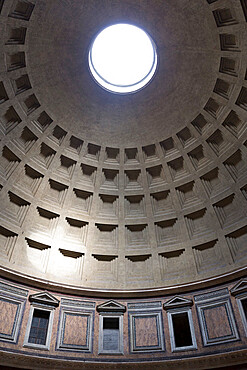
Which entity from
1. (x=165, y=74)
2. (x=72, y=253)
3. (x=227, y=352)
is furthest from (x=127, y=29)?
(x=227, y=352)

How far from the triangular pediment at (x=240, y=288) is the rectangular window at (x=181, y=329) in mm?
2639

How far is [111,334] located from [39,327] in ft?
11.7

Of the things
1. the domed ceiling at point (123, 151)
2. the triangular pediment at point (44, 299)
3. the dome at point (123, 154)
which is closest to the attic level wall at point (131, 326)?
the triangular pediment at point (44, 299)

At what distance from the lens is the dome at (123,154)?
16938 millimetres

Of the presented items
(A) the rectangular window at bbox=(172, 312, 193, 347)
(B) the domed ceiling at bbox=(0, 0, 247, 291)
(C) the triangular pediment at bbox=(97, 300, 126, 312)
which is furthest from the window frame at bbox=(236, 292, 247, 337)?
(C) the triangular pediment at bbox=(97, 300, 126, 312)

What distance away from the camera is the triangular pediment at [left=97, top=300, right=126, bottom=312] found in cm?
1748

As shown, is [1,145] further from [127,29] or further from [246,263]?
[246,263]

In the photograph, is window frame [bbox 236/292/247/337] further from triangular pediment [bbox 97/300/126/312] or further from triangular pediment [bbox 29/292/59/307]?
triangular pediment [bbox 29/292/59/307]

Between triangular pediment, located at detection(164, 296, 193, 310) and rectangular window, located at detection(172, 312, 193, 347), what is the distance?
0.44 m

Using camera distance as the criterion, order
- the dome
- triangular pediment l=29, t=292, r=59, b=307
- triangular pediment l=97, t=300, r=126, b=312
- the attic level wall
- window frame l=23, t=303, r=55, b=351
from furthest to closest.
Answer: triangular pediment l=97, t=300, r=126, b=312, the dome, triangular pediment l=29, t=292, r=59, b=307, window frame l=23, t=303, r=55, b=351, the attic level wall

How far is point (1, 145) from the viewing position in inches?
711

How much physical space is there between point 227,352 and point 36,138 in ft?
47.7

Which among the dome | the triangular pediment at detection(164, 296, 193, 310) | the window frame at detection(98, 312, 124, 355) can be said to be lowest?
the window frame at detection(98, 312, 124, 355)

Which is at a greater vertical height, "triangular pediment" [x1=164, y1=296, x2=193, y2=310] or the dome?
the dome
